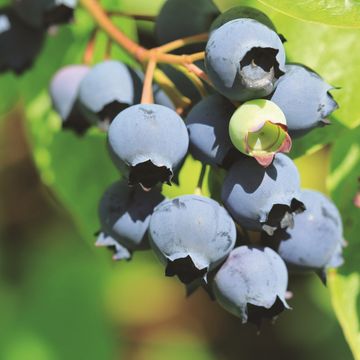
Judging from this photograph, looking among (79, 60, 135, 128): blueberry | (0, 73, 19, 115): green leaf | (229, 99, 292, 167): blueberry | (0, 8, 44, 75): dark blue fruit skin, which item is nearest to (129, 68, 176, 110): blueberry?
(79, 60, 135, 128): blueberry

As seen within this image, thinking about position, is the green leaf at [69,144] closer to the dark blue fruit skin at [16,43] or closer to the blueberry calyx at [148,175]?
the dark blue fruit skin at [16,43]

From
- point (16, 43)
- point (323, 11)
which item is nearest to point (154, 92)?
point (323, 11)

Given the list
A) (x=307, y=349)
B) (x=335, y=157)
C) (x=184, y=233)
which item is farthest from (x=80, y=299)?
(x=184, y=233)

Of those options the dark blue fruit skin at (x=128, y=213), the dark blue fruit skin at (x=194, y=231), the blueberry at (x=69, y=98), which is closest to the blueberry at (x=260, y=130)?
the dark blue fruit skin at (x=194, y=231)

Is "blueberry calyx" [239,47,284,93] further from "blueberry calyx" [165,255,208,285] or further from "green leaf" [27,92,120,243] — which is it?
"green leaf" [27,92,120,243]

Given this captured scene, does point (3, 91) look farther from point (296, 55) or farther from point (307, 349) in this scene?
point (307, 349)

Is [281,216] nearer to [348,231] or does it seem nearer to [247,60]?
[247,60]

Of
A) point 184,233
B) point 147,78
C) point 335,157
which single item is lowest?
point 335,157
